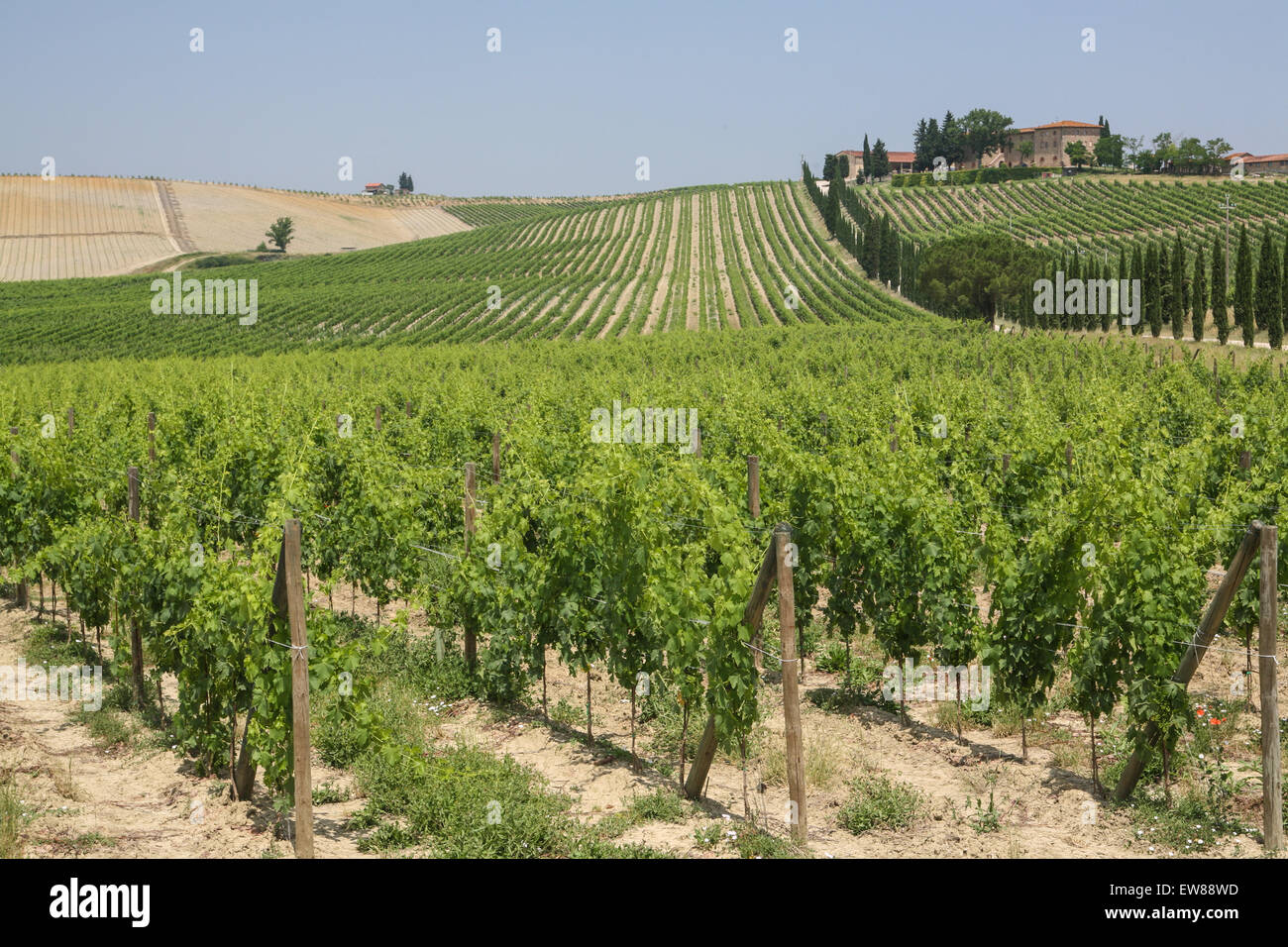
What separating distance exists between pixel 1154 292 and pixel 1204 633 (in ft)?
165

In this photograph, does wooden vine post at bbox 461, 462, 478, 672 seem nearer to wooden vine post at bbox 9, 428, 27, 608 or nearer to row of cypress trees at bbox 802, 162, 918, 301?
wooden vine post at bbox 9, 428, 27, 608

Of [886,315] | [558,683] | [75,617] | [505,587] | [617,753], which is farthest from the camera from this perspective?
[886,315]

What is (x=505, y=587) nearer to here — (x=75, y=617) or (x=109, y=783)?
(x=109, y=783)

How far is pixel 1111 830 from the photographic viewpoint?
7.07m

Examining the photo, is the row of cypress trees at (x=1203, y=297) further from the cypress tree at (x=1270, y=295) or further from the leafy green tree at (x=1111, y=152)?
the leafy green tree at (x=1111, y=152)

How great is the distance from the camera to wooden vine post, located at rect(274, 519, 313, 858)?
21.1 feet

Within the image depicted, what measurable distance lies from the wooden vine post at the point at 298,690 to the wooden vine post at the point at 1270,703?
606 cm

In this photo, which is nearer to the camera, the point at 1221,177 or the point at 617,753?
the point at 617,753

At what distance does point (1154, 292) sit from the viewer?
168ft

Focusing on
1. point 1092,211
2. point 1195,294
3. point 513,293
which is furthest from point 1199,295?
point 1092,211

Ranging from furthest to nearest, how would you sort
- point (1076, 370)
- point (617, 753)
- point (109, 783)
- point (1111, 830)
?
1. point (1076, 370)
2. point (617, 753)
3. point (109, 783)
4. point (1111, 830)

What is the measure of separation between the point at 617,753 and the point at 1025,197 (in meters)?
111

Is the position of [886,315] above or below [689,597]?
above

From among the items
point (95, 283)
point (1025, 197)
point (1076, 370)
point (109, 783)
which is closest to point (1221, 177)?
point (1025, 197)
